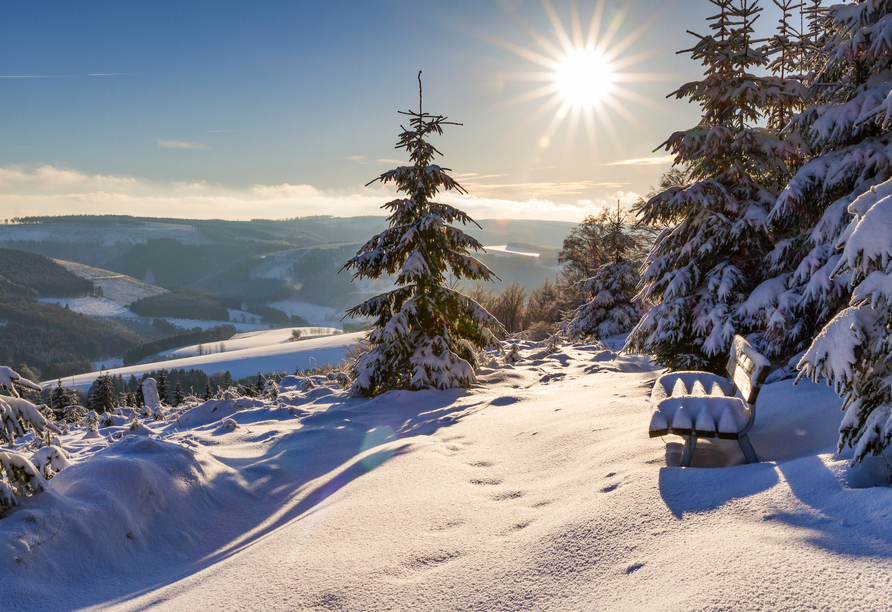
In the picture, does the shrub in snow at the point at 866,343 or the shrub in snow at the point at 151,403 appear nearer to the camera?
the shrub in snow at the point at 866,343

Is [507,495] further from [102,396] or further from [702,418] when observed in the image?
[102,396]

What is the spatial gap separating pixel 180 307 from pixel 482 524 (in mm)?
210649

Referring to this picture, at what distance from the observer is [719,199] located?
7.07 meters

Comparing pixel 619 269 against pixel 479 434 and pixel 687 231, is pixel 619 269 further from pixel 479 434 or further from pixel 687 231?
pixel 479 434

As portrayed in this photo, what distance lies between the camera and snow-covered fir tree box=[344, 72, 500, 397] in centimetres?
873

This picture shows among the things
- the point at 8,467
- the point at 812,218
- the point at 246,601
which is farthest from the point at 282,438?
the point at 812,218

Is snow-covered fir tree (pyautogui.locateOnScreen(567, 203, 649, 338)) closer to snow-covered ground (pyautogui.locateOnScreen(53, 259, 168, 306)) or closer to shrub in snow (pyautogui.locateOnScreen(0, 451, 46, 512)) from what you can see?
shrub in snow (pyautogui.locateOnScreen(0, 451, 46, 512))

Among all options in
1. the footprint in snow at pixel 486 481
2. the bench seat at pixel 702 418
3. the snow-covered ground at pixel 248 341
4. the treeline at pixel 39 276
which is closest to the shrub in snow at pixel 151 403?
the footprint in snow at pixel 486 481

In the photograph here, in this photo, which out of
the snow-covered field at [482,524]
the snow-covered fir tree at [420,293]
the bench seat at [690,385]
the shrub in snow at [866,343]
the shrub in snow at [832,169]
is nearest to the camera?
the snow-covered field at [482,524]

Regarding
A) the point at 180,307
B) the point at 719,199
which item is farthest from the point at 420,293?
the point at 180,307

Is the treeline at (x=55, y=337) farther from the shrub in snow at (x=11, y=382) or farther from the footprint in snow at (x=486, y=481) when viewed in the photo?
the footprint in snow at (x=486, y=481)

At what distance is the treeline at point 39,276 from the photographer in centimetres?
17425

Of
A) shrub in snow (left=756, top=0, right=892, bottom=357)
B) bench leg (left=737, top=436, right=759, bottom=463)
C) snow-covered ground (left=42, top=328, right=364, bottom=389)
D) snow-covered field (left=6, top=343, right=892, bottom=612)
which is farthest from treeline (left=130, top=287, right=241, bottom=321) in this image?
bench leg (left=737, top=436, right=759, bottom=463)

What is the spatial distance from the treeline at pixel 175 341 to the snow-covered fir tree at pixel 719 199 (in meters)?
141
